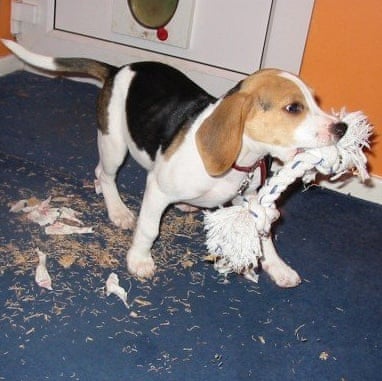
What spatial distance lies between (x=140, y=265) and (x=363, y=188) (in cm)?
158

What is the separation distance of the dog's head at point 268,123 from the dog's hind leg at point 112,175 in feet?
2.20

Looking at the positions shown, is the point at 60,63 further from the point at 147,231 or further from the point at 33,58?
the point at 147,231

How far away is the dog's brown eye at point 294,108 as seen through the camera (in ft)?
6.21

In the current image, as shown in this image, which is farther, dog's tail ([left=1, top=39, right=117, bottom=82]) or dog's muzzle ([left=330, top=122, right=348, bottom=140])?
dog's tail ([left=1, top=39, right=117, bottom=82])

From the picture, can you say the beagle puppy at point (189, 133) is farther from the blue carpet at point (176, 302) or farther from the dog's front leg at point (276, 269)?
the blue carpet at point (176, 302)

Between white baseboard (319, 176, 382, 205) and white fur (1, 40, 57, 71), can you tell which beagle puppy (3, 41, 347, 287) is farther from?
white baseboard (319, 176, 382, 205)

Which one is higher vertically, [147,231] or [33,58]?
[33,58]

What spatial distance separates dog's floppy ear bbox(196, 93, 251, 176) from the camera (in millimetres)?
1865

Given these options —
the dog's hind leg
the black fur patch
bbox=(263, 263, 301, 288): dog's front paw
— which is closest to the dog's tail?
the black fur patch

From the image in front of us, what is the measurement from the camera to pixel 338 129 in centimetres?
189

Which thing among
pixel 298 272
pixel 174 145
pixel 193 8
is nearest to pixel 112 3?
pixel 193 8

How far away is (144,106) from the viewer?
2.34 metres

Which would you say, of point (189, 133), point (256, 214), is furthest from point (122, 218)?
point (256, 214)

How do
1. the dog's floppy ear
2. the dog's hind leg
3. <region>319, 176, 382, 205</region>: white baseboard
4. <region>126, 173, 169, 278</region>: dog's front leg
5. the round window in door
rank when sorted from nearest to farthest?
the dog's floppy ear, <region>126, 173, 169, 278</region>: dog's front leg, the dog's hind leg, <region>319, 176, 382, 205</region>: white baseboard, the round window in door
